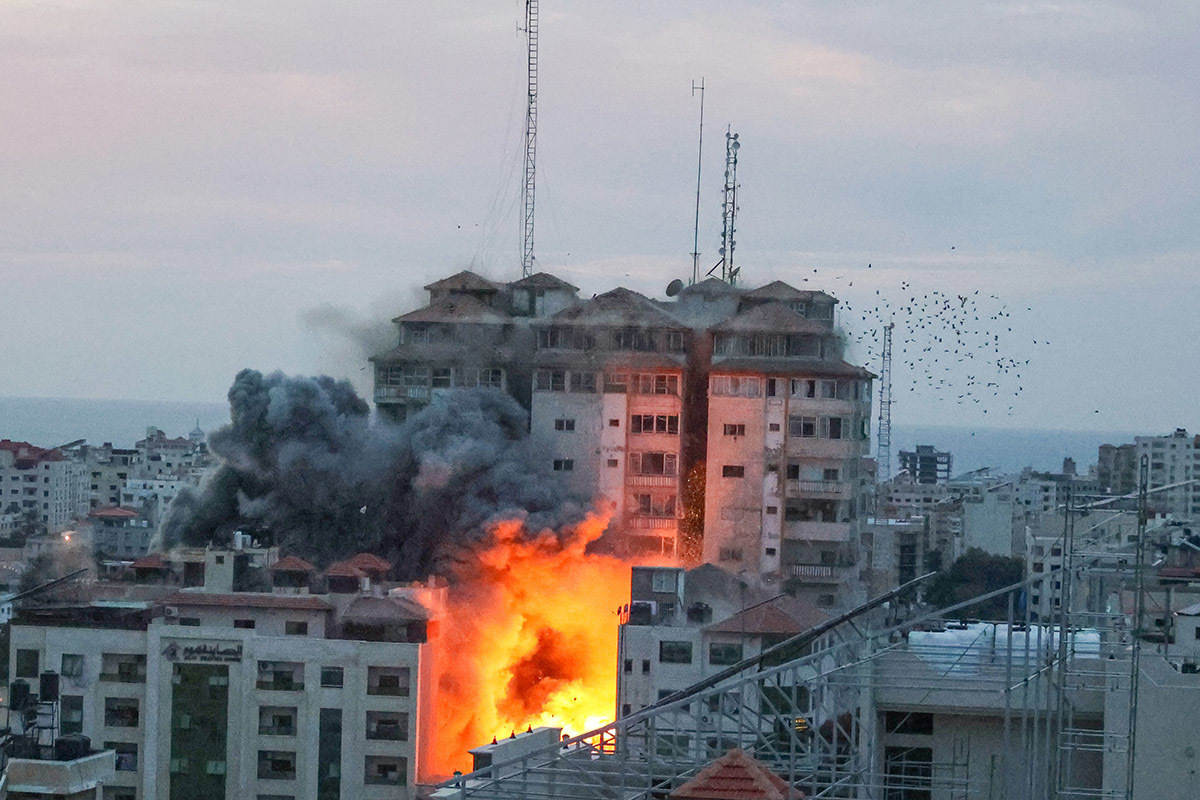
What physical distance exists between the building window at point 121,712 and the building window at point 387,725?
361 centimetres

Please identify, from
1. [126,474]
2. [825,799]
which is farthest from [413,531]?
[126,474]

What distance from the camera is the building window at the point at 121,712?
33.2m

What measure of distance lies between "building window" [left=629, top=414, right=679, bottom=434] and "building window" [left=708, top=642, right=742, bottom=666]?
33.2 feet

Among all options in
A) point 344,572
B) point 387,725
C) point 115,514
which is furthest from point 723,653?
point 115,514

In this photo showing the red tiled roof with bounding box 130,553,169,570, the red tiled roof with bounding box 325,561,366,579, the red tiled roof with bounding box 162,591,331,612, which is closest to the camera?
the red tiled roof with bounding box 162,591,331,612

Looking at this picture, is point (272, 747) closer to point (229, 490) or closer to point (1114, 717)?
point (229, 490)

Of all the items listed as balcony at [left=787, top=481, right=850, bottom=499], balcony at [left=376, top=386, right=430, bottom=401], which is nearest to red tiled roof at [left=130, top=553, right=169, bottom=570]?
balcony at [left=376, top=386, right=430, bottom=401]

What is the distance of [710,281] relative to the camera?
44906 millimetres

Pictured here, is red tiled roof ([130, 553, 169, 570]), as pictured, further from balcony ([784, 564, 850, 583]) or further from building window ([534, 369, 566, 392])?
balcony ([784, 564, 850, 583])

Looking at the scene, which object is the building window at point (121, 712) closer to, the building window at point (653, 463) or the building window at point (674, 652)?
the building window at point (674, 652)

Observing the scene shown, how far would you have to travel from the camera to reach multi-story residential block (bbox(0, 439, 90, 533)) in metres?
79.9

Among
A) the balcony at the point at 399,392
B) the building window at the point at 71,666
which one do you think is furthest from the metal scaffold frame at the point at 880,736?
the balcony at the point at 399,392

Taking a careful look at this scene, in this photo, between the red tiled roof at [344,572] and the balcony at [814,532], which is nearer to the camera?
the red tiled roof at [344,572]

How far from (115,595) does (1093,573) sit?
21.5 m
